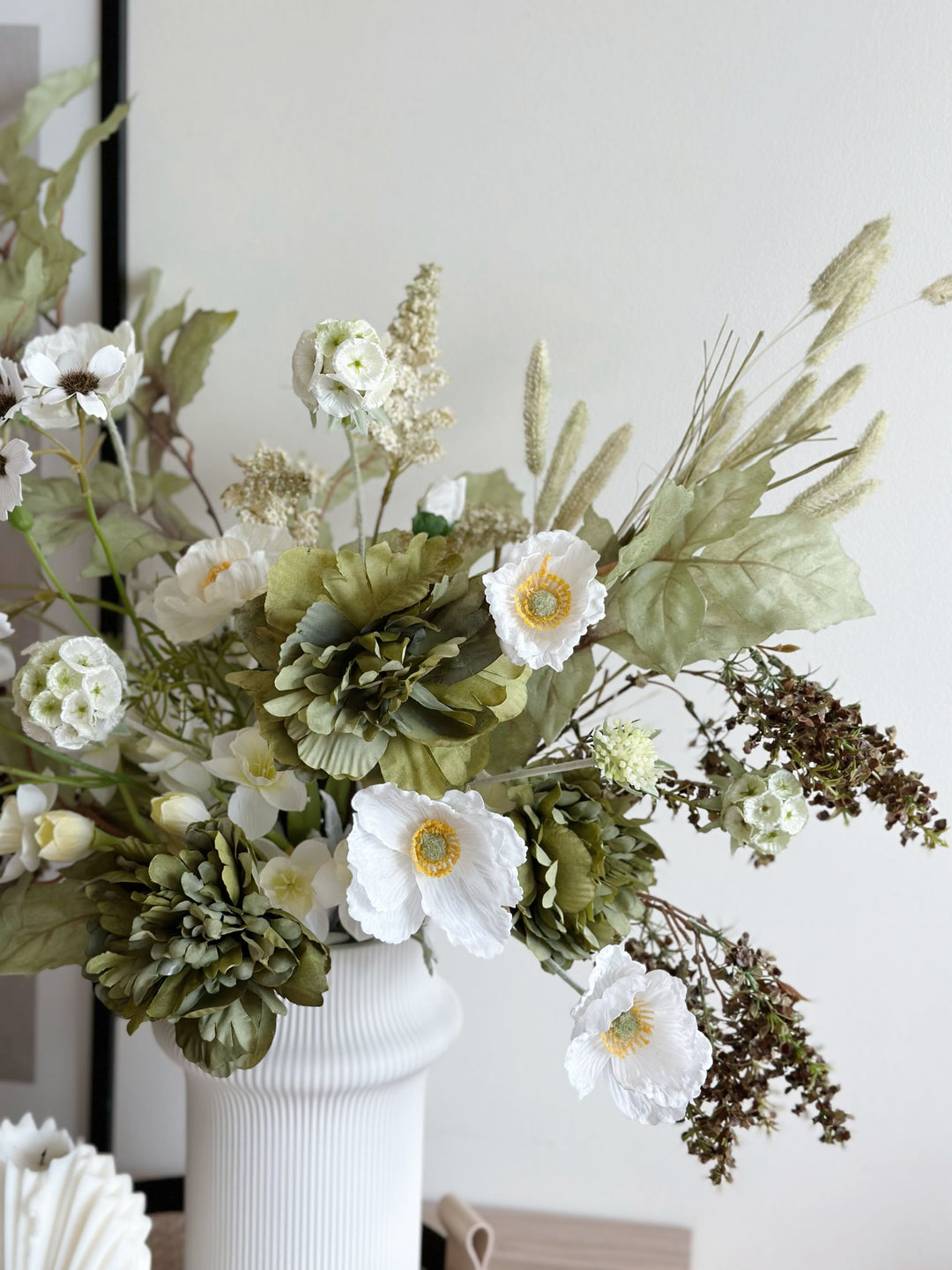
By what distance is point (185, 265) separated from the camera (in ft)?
2.81

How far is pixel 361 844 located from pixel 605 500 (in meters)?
0.42

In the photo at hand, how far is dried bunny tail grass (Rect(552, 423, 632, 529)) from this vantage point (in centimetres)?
66

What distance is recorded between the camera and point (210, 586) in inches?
22.3

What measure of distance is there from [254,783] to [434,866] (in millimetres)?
113

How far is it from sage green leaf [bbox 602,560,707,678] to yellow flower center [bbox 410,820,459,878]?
0.13 m

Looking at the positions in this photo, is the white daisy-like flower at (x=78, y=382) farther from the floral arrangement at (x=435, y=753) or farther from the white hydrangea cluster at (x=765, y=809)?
the white hydrangea cluster at (x=765, y=809)

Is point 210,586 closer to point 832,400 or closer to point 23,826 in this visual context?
point 23,826

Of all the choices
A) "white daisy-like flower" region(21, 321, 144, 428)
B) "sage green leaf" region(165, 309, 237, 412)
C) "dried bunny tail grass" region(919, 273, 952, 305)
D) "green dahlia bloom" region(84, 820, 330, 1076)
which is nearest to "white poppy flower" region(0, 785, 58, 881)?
"green dahlia bloom" region(84, 820, 330, 1076)

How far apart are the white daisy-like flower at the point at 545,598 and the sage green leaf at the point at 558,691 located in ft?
0.28

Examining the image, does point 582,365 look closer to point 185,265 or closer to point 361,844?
point 185,265

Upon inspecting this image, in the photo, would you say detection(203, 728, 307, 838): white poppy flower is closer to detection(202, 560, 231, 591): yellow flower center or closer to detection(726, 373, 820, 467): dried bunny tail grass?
detection(202, 560, 231, 591): yellow flower center

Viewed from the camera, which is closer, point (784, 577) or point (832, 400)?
point (784, 577)

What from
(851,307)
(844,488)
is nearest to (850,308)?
(851,307)

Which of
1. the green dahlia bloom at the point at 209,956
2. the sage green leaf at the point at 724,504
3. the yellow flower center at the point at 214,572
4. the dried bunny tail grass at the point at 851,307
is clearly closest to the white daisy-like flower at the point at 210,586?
the yellow flower center at the point at 214,572
